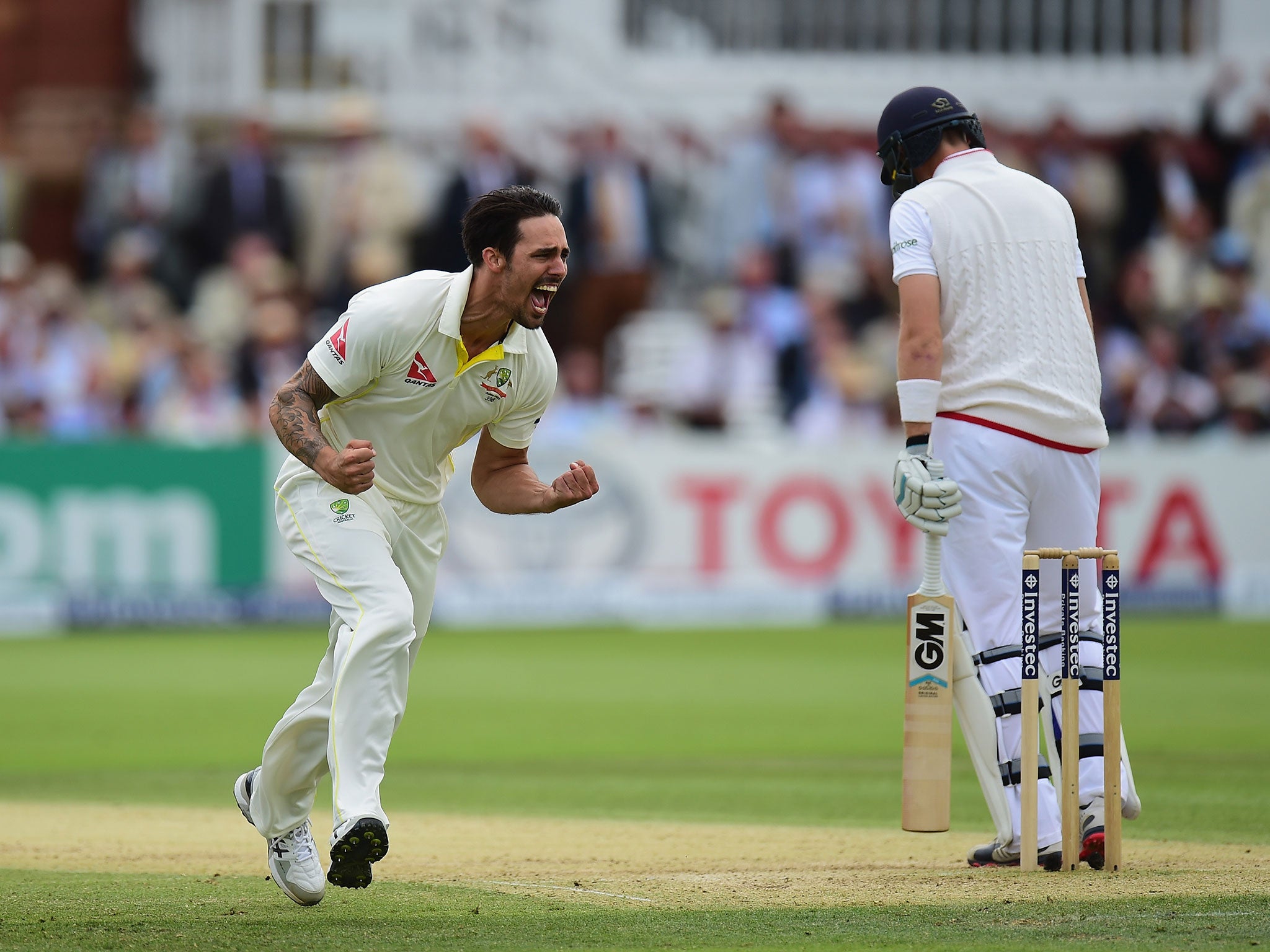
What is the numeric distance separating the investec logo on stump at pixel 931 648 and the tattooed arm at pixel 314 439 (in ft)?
5.38

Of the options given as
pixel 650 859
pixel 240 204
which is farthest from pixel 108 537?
pixel 650 859

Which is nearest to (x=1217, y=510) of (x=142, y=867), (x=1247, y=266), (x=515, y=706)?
(x=1247, y=266)

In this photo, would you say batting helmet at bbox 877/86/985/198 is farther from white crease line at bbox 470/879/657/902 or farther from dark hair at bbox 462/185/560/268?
white crease line at bbox 470/879/657/902

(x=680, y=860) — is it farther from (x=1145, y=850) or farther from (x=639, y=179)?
(x=639, y=179)

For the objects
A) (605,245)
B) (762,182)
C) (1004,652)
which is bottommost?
(1004,652)

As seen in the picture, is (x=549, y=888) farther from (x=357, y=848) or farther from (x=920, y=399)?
(x=920, y=399)

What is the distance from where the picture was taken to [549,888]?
17.9 feet

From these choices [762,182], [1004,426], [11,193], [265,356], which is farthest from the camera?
[11,193]

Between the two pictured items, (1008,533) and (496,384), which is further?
(1008,533)

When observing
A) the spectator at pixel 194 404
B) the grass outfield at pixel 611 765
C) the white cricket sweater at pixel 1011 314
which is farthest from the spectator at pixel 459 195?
the white cricket sweater at pixel 1011 314

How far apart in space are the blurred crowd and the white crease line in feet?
32.5

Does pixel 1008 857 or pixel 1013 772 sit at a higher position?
pixel 1013 772

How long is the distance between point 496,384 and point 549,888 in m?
1.46

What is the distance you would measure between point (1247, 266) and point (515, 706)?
10148 millimetres
